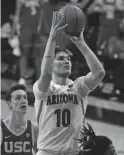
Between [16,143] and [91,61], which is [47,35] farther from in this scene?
[91,61]

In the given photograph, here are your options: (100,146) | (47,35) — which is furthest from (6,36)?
(100,146)

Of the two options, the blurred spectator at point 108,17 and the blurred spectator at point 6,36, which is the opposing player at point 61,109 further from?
the blurred spectator at point 6,36

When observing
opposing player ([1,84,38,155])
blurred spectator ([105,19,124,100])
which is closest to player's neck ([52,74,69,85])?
opposing player ([1,84,38,155])

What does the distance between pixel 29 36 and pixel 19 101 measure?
2.42 metres

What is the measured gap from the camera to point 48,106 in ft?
12.8

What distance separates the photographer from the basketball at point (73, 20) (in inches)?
151

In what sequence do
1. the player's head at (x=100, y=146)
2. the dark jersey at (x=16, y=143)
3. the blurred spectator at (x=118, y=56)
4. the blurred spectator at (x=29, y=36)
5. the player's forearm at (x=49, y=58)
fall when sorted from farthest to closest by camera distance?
1. the blurred spectator at (x=29, y=36)
2. the blurred spectator at (x=118, y=56)
3. the dark jersey at (x=16, y=143)
4. the player's forearm at (x=49, y=58)
5. the player's head at (x=100, y=146)

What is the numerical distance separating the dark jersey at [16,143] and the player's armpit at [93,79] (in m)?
0.84

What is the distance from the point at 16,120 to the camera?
4.53 m

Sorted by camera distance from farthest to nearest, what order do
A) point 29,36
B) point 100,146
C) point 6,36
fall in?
point 6,36 → point 29,36 → point 100,146

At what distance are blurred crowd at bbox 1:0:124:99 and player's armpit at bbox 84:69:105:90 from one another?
1.93 meters

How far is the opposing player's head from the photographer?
4496 mm

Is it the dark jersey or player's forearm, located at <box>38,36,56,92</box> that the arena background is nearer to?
the dark jersey

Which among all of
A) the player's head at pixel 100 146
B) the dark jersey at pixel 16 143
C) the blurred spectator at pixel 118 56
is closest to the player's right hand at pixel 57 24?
the player's head at pixel 100 146
